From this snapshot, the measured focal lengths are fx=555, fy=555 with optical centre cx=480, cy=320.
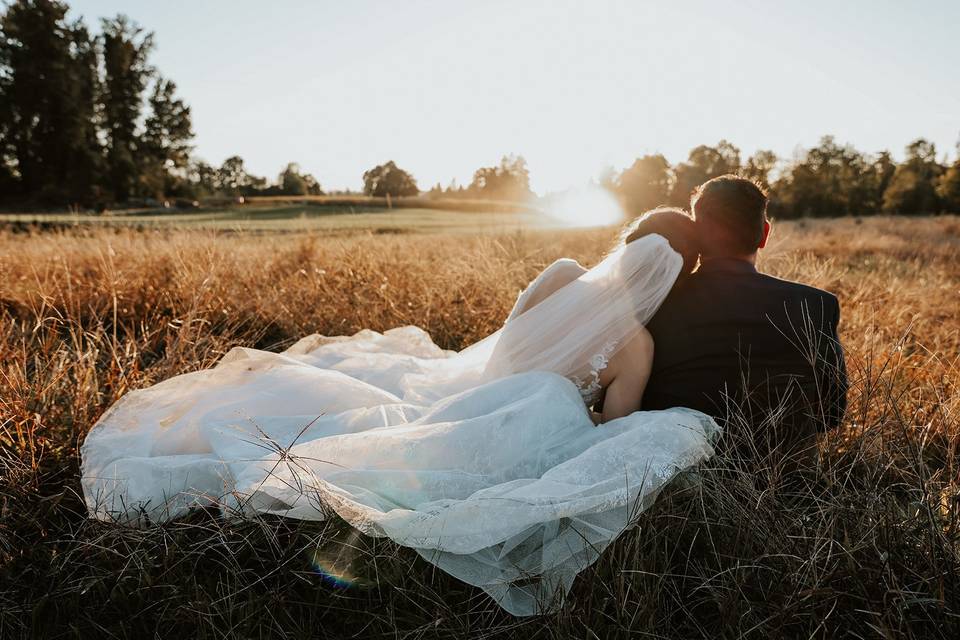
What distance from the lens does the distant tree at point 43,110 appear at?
37.6m

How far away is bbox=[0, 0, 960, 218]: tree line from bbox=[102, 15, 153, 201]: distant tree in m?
0.08

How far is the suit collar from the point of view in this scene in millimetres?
2654

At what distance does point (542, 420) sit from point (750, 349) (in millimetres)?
1046

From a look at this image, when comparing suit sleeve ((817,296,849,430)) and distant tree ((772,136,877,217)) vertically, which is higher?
distant tree ((772,136,877,217))

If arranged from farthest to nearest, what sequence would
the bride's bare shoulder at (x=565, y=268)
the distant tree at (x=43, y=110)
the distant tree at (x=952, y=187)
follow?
the distant tree at (x=952, y=187), the distant tree at (x=43, y=110), the bride's bare shoulder at (x=565, y=268)

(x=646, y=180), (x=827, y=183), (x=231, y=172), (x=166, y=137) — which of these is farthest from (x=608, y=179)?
(x=231, y=172)

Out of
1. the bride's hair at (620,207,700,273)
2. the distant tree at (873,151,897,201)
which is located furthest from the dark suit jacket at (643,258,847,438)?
the distant tree at (873,151,897,201)

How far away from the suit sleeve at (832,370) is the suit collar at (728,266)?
0.38m

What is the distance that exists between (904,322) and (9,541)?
20.3ft

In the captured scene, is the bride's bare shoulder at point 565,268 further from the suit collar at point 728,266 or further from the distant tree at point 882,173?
the distant tree at point 882,173

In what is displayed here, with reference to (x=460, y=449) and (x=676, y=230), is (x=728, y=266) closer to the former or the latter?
(x=676, y=230)

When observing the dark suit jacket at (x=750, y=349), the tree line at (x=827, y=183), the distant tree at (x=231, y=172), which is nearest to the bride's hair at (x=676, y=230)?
the dark suit jacket at (x=750, y=349)

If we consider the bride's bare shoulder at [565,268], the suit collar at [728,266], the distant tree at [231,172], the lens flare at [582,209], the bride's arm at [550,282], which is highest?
the distant tree at [231,172]

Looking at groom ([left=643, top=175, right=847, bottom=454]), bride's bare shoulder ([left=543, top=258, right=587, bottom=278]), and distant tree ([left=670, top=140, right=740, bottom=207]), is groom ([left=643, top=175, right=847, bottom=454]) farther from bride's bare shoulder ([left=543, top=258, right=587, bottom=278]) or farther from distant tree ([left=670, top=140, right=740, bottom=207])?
distant tree ([left=670, top=140, right=740, bottom=207])
